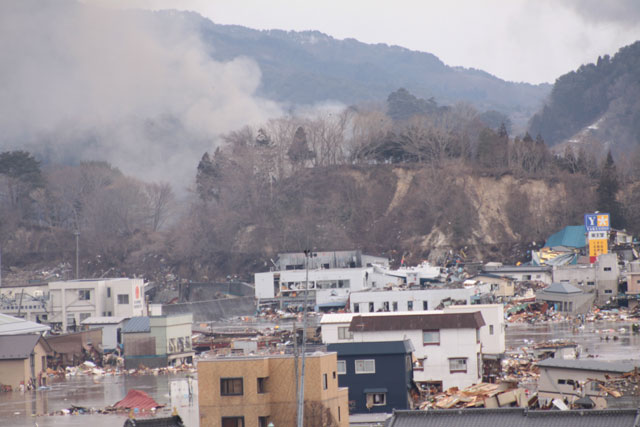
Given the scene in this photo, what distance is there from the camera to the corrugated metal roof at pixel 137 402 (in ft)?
79.0

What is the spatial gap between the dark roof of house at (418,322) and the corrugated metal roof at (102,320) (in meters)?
16.6

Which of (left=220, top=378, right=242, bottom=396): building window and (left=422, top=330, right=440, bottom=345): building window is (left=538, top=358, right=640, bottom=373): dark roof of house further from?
(left=220, top=378, right=242, bottom=396): building window

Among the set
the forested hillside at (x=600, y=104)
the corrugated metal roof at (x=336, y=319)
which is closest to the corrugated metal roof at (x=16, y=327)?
the corrugated metal roof at (x=336, y=319)

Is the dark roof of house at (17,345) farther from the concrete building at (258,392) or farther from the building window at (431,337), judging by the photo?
the concrete building at (258,392)

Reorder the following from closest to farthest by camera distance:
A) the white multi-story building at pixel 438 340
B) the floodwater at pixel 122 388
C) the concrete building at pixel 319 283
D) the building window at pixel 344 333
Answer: the floodwater at pixel 122 388 < the white multi-story building at pixel 438 340 < the building window at pixel 344 333 < the concrete building at pixel 319 283

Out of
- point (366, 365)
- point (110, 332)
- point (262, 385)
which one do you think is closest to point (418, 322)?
point (366, 365)

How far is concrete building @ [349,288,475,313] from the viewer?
42.9 metres

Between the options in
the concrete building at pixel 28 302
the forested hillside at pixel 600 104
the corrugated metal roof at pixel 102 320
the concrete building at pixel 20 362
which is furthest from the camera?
the forested hillside at pixel 600 104

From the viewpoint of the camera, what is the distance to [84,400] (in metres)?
26.6

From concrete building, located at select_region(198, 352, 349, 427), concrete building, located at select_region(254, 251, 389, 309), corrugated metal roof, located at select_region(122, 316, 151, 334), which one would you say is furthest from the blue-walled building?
concrete building, located at select_region(254, 251, 389, 309)

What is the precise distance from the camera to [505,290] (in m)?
50.0

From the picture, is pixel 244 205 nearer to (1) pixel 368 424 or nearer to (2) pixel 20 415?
(2) pixel 20 415

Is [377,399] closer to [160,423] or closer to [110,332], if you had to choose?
[160,423]

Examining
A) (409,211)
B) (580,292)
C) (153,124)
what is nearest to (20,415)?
(580,292)
